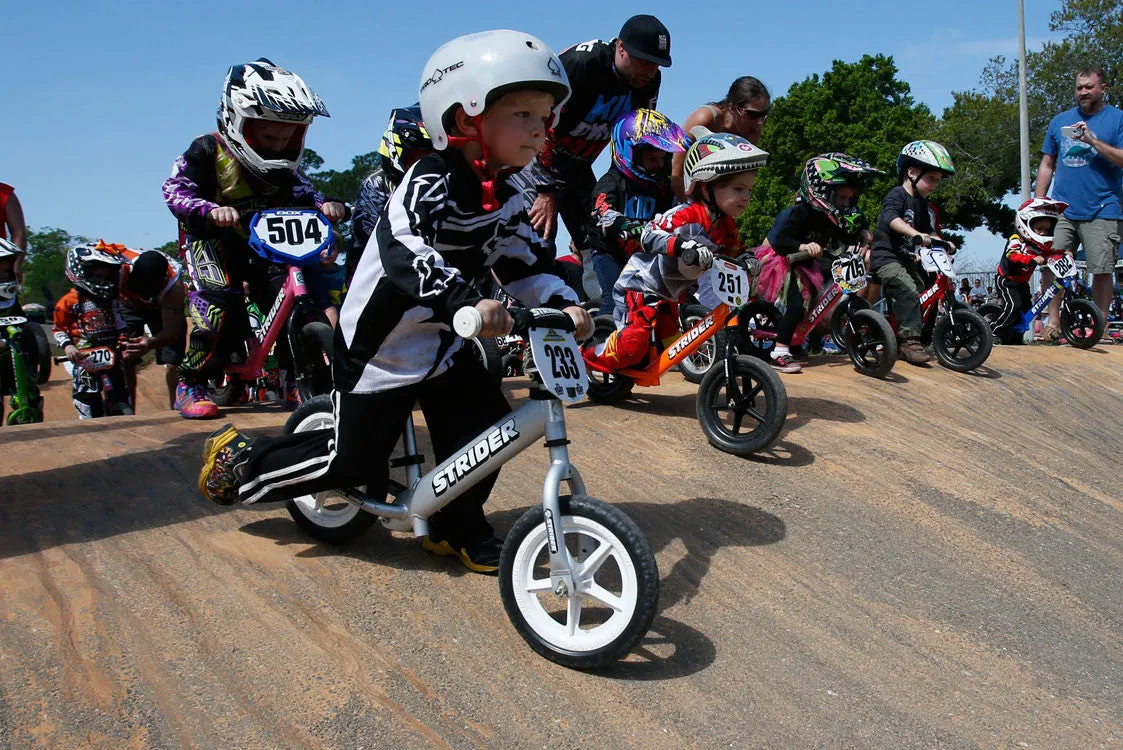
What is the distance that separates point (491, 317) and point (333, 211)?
141 inches

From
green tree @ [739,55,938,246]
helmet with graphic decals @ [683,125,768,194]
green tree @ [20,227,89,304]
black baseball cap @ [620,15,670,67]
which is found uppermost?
green tree @ [739,55,938,246]

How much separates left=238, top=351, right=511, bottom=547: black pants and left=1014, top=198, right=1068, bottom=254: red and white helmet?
906cm

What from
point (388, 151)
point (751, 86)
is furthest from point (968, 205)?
point (388, 151)

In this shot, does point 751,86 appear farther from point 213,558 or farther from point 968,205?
point 968,205

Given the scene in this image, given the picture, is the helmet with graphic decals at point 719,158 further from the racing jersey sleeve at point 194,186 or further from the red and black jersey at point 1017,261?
the red and black jersey at point 1017,261

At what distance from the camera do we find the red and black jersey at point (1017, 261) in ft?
35.2

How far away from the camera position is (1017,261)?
10.9 metres

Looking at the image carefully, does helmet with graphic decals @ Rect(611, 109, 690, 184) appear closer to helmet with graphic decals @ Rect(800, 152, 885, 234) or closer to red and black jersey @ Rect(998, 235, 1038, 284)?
helmet with graphic decals @ Rect(800, 152, 885, 234)

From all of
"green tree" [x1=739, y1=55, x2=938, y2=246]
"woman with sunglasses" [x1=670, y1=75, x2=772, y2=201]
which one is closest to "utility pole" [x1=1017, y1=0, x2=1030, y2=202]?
"woman with sunglasses" [x1=670, y1=75, x2=772, y2=201]

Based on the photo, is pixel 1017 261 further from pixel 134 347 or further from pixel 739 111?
pixel 134 347

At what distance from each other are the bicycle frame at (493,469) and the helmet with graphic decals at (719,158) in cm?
279

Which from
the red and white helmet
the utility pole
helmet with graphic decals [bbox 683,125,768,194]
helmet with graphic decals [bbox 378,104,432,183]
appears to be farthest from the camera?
the utility pole

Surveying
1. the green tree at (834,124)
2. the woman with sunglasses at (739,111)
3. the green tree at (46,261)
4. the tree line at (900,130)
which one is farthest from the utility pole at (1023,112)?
the green tree at (46,261)

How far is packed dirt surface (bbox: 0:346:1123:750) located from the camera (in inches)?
112
